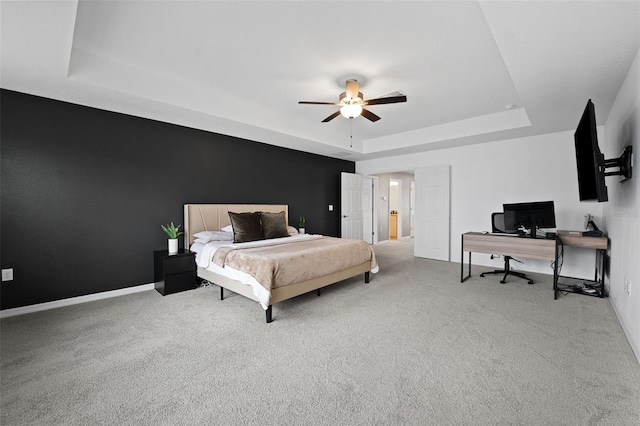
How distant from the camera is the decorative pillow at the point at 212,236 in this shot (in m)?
4.02

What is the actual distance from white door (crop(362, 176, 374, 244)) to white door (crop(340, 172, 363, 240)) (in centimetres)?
18

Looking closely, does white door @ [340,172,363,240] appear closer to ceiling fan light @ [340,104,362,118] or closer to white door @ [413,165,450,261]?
white door @ [413,165,450,261]

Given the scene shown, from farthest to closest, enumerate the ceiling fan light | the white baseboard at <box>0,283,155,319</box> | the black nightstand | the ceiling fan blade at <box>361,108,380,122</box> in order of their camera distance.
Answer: the black nightstand < the ceiling fan blade at <box>361,108,380,122</box> < the ceiling fan light < the white baseboard at <box>0,283,155,319</box>

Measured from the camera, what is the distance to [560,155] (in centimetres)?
457

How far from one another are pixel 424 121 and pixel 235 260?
3871 millimetres

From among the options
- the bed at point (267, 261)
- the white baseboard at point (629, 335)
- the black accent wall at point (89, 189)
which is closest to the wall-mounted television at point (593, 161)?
the white baseboard at point (629, 335)

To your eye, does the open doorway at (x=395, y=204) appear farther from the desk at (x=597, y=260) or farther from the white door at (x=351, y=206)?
the desk at (x=597, y=260)

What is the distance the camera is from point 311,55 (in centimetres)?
277

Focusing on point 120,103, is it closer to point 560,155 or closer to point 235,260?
point 235,260

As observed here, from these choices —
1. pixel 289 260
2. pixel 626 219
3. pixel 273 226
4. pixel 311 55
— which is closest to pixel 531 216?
pixel 626 219

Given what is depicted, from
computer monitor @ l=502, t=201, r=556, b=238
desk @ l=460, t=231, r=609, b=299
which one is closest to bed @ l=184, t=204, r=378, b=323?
desk @ l=460, t=231, r=609, b=299

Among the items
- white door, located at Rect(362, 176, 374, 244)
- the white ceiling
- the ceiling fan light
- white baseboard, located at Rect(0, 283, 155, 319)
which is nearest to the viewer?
the white ceiling

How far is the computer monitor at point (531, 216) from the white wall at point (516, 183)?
0.96 meters

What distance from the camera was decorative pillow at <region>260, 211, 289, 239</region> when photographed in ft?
14.4
